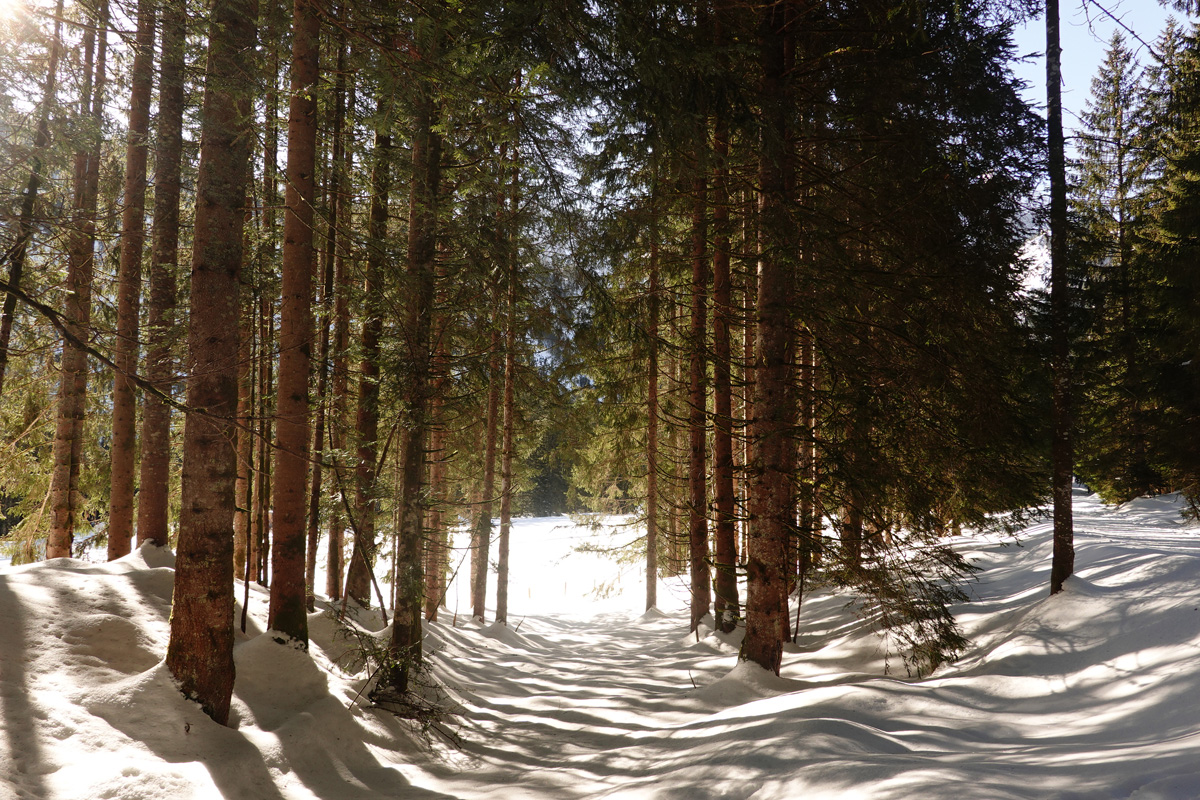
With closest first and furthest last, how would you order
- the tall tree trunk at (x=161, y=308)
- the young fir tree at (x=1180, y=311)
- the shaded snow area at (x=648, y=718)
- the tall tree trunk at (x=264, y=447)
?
the shaded snow area at (x=648, y=718)
the tall tree trunk at (x=161, y=308)
the tall tree trunk at (x=264, y=447)
the young fir tree at (x=1180, y=311)

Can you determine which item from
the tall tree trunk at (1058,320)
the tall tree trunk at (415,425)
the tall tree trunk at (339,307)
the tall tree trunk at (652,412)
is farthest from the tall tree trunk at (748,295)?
the tall tree trunk at (339,307)

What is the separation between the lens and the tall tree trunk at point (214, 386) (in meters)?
5.05

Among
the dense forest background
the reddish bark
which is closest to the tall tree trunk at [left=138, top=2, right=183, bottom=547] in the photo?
the dense forest background

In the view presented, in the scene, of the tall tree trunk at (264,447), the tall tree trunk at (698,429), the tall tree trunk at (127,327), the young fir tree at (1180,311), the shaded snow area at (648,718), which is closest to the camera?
the shaded snow area at (648,718)

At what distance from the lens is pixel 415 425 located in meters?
7.29

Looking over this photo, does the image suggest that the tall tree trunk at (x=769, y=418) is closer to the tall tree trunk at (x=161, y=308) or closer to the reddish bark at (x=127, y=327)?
the tall tree trunk at (x=161, y=308)

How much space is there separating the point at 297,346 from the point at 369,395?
1433 millimetres

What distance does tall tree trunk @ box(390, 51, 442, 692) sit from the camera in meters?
7.22

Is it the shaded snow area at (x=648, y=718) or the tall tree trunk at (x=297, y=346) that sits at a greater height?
the tall tree trunk at (x=297, y=346)

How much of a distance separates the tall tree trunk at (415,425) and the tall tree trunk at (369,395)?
0.54 meters

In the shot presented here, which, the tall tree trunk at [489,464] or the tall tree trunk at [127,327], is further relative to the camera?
the tall tree trunk at [489,464]

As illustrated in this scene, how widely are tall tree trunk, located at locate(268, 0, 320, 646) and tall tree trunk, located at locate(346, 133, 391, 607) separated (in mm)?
846

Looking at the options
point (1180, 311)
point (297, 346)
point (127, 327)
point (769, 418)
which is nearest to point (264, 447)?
point (127, 327)

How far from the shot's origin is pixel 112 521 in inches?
343
